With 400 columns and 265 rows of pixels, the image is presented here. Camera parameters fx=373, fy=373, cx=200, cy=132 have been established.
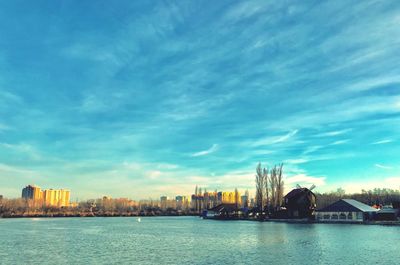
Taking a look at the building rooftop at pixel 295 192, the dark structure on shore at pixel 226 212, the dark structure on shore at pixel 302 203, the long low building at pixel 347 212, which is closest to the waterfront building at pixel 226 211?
the dark structure on shore at pixel 226 212

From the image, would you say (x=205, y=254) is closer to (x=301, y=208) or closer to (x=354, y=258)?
(x=354, y=258)

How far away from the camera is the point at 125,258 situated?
28438mm

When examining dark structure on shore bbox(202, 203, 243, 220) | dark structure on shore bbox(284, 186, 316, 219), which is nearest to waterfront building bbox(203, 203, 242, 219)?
dark structure on shore bbox(202, 203, 243, 220)

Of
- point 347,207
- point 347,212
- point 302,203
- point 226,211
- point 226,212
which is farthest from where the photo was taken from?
point 226,212

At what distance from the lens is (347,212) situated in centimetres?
7481

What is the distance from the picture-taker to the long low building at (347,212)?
7262 cm

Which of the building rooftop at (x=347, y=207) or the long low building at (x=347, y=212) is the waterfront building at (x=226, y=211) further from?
the building rooftop at (x=347, y=207)

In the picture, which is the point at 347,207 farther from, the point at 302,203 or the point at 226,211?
the point at 226,211

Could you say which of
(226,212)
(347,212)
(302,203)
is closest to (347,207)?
(347,212)

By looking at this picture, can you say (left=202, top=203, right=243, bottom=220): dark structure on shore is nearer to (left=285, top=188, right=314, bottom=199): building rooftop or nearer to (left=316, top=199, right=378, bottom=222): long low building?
(left=285, top=188, right=314, bottom=199): building rooftop

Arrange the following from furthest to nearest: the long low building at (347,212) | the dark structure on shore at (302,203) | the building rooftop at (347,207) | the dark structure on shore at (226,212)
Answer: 1. the dark structure on shore at (226,212)
2. the dark structure on shore at (302,203)
3. the long low building at (347,212)
4. the building rooftop at (347,207)

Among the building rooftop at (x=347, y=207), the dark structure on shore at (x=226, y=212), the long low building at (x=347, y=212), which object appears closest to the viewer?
the building rooftop at (x=347, y=207)

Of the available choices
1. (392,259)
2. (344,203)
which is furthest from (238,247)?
(344,203)

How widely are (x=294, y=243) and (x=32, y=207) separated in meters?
181
